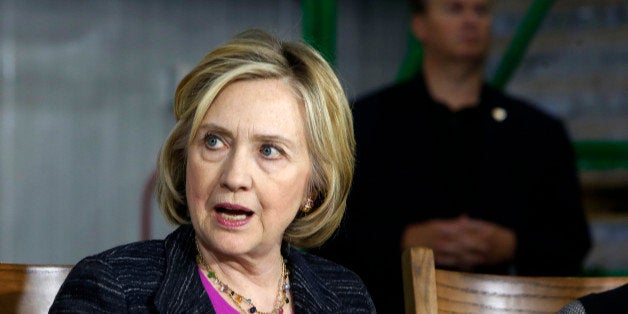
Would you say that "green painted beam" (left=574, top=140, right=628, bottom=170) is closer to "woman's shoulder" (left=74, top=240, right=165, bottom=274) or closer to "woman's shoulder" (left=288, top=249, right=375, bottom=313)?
"woman's shoulder" (left=288, top=249, right=375, bottom=313)

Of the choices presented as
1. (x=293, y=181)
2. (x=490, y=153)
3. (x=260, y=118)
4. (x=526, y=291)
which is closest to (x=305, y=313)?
(x=293, y=181)

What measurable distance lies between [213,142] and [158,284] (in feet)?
0.77

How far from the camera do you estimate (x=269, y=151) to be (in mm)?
1756

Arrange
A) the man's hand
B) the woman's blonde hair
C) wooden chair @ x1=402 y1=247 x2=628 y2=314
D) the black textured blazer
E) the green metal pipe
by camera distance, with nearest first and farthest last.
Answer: the black textured blazer
the woman's blonde hair
wooden chair @ x1=402 y1=247 x2=628 y2=314
the man's hand
the green metal pipe

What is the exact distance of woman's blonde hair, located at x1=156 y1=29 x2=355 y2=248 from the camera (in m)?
1.79

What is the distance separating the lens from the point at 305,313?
1.86 meters

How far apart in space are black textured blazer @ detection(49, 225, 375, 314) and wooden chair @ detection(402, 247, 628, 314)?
0.43ft

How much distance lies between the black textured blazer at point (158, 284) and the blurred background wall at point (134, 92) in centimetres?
149

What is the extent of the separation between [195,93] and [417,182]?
1.22m

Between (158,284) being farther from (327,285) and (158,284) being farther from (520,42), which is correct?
(520,42)

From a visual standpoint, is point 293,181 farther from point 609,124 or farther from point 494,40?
point 609,124

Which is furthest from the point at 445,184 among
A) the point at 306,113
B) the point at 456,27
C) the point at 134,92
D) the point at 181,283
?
the point at 181,283

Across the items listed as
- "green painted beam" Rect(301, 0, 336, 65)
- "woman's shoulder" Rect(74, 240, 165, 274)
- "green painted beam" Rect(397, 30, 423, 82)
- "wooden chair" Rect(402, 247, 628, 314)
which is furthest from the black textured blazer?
"green painted beam" Rect(301, 0, 336, 65)

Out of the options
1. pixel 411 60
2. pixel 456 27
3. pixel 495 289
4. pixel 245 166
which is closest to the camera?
pixel 245 166
